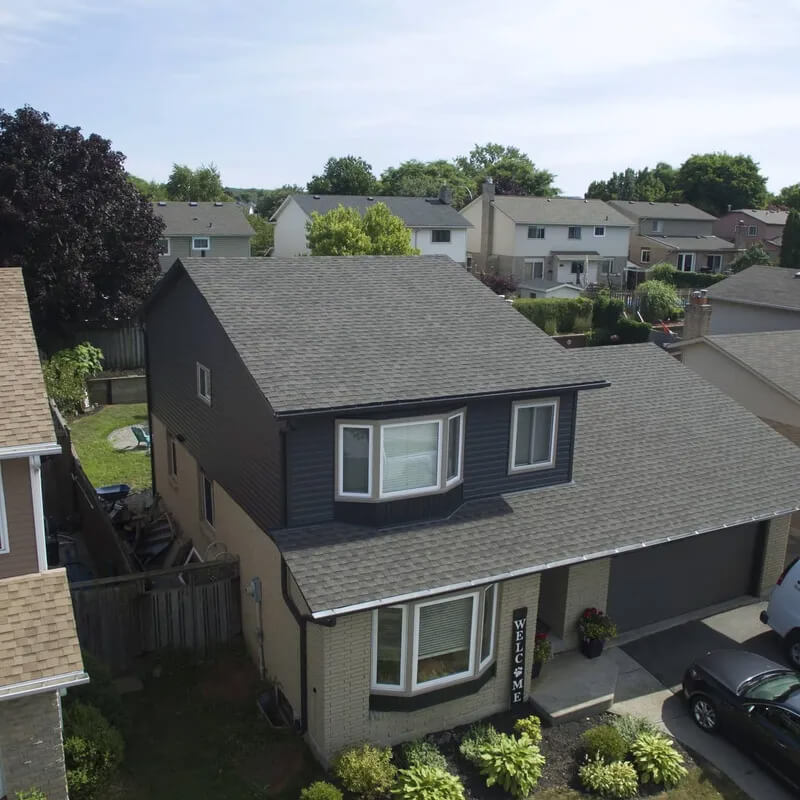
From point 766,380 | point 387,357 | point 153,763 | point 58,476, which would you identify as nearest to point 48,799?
point 153,763

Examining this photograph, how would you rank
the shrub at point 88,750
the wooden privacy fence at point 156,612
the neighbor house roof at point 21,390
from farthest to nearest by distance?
the wooden privacy fence at point 156,612 → the shrub at point 88,750 → the neighbor house roof at point 21,390

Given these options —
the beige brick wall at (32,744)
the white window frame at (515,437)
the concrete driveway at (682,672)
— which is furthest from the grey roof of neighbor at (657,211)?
the beige brick wall at (32,744)

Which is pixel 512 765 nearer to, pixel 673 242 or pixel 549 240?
pixel 549 240

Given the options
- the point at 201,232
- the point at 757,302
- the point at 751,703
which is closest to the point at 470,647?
the point at 751,703

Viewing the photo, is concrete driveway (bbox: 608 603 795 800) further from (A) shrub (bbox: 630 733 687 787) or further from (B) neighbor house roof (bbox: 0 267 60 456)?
(B) neighbor house roof (bbox: 0 267 60 456)

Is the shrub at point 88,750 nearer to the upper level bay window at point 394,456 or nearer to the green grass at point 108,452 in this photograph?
the upper level bay window at point 394,456
